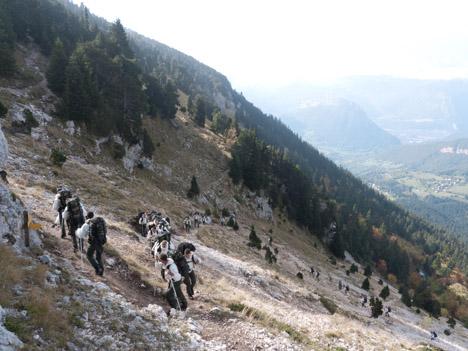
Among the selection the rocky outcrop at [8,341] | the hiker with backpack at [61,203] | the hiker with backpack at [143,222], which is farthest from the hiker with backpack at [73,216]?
the hiker with backpack at [143,222]

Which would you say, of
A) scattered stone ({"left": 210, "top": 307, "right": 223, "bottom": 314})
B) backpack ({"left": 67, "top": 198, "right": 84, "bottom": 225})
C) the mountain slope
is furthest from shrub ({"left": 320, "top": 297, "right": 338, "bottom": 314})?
backpack ({"left": 67, "top": 198, "right": 84, "bottom": 225})

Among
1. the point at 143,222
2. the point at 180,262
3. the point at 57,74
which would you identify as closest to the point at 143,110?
the point at 57,74

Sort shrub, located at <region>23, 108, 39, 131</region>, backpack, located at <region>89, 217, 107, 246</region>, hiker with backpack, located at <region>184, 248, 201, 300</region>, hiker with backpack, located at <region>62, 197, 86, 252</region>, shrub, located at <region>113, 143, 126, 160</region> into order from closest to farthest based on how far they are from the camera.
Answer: backpack, located at <region>89, 217, 107, 246</region> → hiker with backpack, located at <region>184, 248, 201, 300</region> → hiker with backpack, located at <region>62, 197, 86, 252</region> → shrub, located at <region>23, 108, 39, 131</region> → shrub, located at <region>113, 143, 126, 160</region>

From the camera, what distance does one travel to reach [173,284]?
30.1 feet

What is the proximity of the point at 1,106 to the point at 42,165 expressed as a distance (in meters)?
9.71

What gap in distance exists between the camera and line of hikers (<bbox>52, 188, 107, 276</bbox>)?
30.6 feet

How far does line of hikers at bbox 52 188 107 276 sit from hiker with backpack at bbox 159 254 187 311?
2.44m

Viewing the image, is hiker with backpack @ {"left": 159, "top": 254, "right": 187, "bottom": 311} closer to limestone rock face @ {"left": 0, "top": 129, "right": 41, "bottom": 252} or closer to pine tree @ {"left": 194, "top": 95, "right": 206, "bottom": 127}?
limestone rock face @ {"left": 0, "top": 129, "right": 41, "bottom": 252}

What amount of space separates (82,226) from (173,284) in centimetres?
408

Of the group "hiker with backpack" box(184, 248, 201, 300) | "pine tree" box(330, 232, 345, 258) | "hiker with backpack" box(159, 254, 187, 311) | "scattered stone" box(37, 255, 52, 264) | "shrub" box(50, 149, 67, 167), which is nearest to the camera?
"scattered stone" box(37, 255, 52, 264)

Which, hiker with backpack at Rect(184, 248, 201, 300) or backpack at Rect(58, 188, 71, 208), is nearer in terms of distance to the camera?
hiker with backpack at Rect(184, 248, 201, 300)

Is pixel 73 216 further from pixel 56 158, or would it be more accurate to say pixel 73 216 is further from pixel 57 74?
pixel 57 74

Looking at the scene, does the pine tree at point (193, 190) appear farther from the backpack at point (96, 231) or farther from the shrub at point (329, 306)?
the backpack at point (96, 231)

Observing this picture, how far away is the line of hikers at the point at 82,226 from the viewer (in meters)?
9.31
